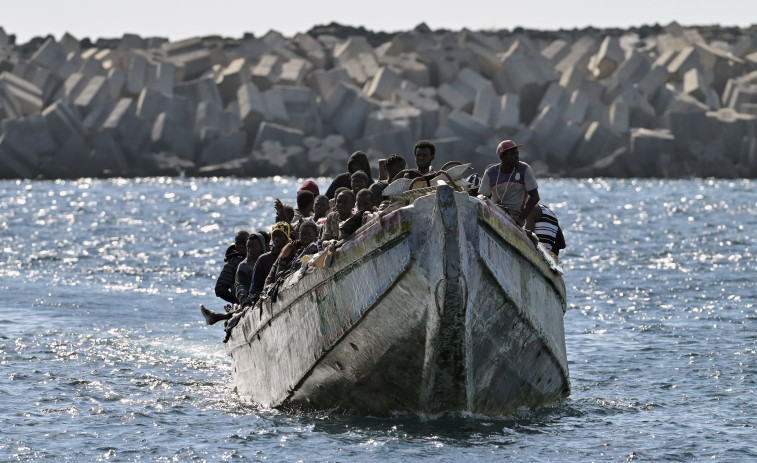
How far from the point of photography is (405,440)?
13.3m

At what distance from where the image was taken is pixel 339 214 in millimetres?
14578

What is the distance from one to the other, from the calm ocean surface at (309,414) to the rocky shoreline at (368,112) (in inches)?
1515

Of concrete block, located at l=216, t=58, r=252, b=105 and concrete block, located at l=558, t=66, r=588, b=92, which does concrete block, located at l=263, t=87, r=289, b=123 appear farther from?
concrete block, located at l=558, t=66, r=588, b=92

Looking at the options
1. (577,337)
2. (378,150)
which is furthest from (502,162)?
(378,150)

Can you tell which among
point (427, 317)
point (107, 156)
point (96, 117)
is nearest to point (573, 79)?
point (107, 156)

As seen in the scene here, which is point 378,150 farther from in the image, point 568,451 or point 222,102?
point 568,451

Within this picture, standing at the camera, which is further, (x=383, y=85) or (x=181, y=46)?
(x=181, y=46)

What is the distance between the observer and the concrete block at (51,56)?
95125mm

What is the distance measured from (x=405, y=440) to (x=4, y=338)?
411 inches

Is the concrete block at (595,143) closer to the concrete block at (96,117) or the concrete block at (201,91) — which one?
the concrete block at (201,91)

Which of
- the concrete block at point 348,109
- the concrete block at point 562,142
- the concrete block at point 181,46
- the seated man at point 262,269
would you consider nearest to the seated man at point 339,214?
the seated man at point 262,269

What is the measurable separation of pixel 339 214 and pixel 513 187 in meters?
1.92

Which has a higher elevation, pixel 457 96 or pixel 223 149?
pixel 457 96

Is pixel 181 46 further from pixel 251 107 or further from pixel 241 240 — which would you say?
pixel 241 240
